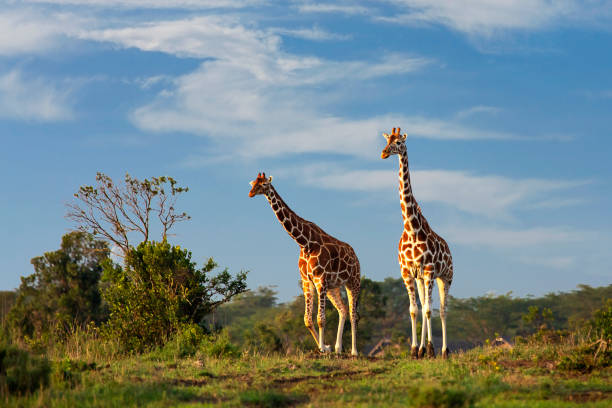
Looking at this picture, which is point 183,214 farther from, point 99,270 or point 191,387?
point 99,270

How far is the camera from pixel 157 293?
21.3 m

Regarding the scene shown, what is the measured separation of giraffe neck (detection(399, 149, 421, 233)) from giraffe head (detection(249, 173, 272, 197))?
3.70 meters

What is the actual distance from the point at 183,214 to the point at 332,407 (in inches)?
585

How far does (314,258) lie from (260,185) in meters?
2.56

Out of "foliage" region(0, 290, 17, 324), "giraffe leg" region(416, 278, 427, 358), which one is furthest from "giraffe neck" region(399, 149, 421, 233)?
"foliage" region(0, 290, 17, 324)

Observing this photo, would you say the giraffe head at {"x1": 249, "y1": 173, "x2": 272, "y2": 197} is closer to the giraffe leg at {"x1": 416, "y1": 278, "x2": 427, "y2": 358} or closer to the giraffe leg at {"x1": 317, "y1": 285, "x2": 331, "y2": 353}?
the giraffe leg at {"x1": 317, "y1": 285, "x2": 331, "y2": 353}

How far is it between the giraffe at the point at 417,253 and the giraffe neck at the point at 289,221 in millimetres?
2917

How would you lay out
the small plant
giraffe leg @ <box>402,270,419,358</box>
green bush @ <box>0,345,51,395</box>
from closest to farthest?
the small plant → green bush @ <box>0,345,51,395</box> → giraffe leg @ <box>402,270,419,358</box>

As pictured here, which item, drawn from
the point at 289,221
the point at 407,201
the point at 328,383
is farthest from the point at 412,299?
the point at 328,383

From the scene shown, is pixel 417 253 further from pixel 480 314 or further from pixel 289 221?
pixel 480 314

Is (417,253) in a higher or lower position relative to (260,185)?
lower

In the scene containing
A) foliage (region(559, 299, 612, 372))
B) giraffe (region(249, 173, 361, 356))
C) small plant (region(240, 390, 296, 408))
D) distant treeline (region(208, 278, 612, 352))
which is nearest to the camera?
small plant (region(240, 390, 296, 408))

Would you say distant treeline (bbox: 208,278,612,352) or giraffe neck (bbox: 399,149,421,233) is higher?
giraffe neck (bbox: 399,149,421,233)

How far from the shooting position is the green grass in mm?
11211
